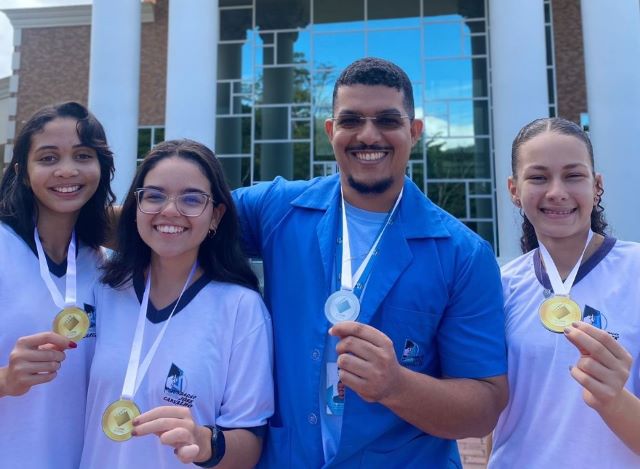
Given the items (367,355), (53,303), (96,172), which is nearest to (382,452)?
(367,355)

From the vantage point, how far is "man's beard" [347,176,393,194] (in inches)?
90.4

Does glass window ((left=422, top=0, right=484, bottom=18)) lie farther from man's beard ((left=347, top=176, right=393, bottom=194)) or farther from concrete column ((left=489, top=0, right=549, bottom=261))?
man's beard ((left=347, top=176, right=393, bottom=194))

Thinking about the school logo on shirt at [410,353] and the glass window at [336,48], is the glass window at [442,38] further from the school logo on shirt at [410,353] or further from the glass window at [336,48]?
the school logo on shirt at [410,353]

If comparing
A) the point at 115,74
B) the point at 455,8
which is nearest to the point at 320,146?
the point at 455,8

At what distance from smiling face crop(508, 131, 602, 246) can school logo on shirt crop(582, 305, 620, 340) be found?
322 mm

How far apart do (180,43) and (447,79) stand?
545 centimetres

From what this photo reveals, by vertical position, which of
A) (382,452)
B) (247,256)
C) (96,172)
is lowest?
(382,452)

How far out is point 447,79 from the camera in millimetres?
11344

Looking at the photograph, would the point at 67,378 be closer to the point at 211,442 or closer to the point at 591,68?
the point at 211,442

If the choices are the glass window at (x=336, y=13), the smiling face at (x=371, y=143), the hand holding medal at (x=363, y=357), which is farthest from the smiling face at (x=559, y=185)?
the glass window at (x=336, y=13)

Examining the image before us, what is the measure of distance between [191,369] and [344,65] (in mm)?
10538

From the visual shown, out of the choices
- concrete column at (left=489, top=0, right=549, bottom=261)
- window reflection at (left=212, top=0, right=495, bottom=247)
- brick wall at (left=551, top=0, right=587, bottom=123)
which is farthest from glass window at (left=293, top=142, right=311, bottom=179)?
brick wall at (left=551, top=0, right=587, bottom=123)

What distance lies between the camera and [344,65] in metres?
11.7

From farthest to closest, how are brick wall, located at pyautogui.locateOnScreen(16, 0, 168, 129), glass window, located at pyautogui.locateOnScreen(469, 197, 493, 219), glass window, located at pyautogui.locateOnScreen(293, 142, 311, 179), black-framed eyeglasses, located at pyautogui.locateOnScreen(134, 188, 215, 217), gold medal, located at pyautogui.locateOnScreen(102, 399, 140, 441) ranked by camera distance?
brick wall, located at pyautogui.locateOnScreen(16, 0, 168, 129) < glass window, located at pyautogui.locateOnScreen(293, 142, 311, 179) < glass window, located at pyautogui.locateOnScreen(469, 197, 493, 219) < black-framed eyeglasses, located at pyautogui.locateOnScreen(134, 188, 215, 217) < gold medal, located at pyautogui.locateOnScreen(102, 399, 140, 441)
